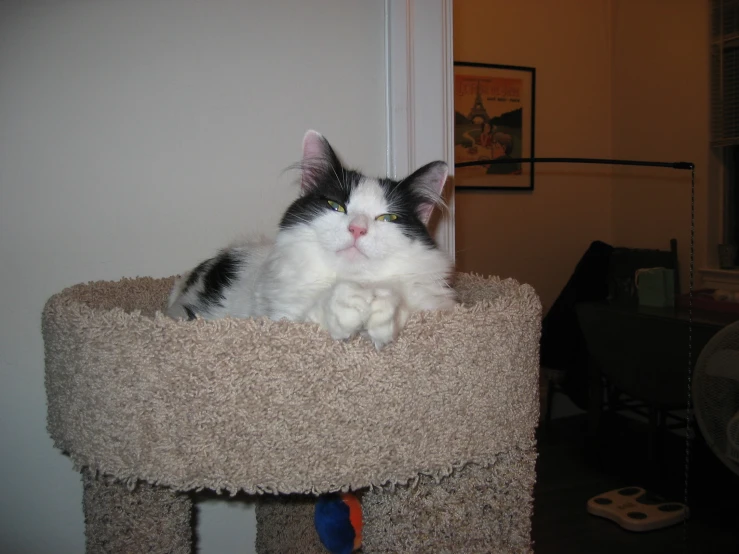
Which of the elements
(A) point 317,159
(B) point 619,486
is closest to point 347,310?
(A) point 317,159

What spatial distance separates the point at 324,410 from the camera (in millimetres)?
662

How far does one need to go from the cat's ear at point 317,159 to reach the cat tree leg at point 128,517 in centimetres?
59

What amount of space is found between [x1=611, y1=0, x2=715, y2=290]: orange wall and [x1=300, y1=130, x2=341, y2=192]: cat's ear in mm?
2955

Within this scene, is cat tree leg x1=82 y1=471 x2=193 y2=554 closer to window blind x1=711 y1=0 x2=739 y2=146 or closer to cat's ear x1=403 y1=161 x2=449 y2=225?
cat's ear x1=403 y1=161 x2=449 y2=225

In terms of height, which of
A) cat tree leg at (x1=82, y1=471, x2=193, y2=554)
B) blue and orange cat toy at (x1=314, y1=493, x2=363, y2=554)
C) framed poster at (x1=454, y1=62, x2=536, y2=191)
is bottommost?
blue and orange cat toy at (x1=314, y1=493, x2=363, y2=554)

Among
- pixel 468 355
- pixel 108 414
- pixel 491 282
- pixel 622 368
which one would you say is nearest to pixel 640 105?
→ pixel 622 368

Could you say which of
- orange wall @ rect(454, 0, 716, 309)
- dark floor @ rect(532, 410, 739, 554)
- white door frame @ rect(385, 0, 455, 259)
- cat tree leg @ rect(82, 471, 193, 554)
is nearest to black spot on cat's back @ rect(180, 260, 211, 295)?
cat tree leg @ rect(82, 471, 193, 554)

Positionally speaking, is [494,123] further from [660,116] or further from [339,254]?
[339,254]

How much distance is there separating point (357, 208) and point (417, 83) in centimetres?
52

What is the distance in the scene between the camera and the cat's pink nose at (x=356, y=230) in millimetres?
822

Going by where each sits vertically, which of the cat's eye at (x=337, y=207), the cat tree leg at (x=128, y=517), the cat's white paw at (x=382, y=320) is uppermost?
the cat's eye at (x=337, y=207)

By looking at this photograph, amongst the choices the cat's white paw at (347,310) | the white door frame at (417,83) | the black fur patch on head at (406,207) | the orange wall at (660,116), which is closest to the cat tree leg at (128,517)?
the cat's white paw at (347,310)

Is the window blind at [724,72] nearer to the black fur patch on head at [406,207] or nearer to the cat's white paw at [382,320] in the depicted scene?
the black fur patch on head at [406,207]

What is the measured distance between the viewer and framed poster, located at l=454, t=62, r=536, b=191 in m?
3.29
